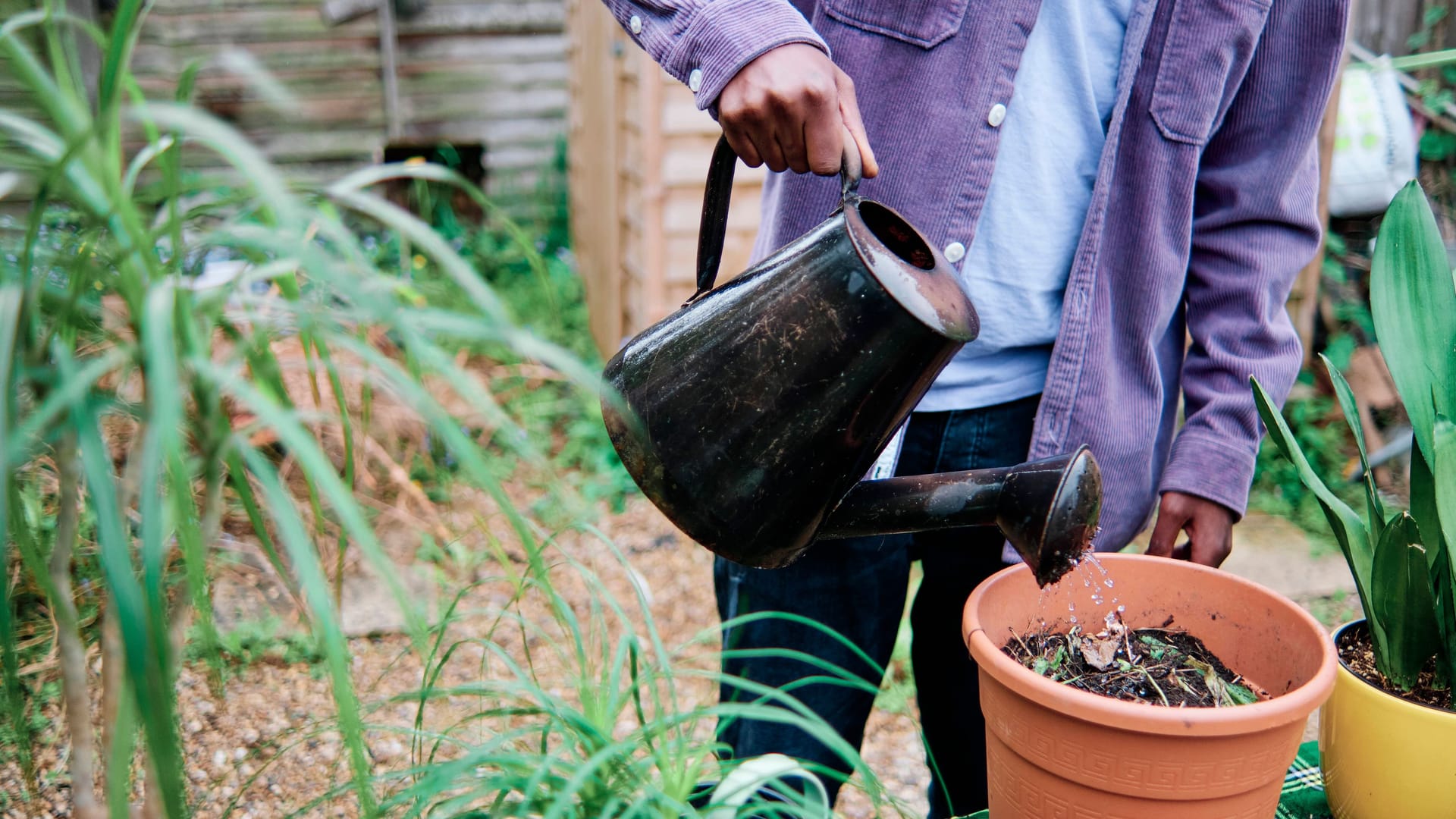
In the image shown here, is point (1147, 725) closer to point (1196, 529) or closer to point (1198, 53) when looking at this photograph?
point (1196, 529)

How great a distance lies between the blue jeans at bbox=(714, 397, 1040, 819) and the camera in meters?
1.29

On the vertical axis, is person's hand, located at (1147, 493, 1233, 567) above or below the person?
below

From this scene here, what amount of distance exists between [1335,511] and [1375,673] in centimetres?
16

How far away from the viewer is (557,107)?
619 centimetres

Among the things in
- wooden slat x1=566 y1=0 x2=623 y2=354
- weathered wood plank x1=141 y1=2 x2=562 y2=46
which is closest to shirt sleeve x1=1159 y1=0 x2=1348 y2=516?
wooden slat x1=566 y1=0 x2=623 y2=354

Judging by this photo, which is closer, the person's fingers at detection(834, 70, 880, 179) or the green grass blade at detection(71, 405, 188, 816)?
the green grass blade at detection(71, 405, 188, 816)

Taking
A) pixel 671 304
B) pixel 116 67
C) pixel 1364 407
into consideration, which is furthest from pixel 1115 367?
pixel 1364 407

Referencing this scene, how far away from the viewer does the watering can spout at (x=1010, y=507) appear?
831 mm

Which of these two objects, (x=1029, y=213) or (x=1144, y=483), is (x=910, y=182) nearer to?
(x=1029, y=213)

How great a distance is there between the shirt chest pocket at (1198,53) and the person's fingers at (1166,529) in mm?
438

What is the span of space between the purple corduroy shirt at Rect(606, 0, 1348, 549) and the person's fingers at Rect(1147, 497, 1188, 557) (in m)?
0.03

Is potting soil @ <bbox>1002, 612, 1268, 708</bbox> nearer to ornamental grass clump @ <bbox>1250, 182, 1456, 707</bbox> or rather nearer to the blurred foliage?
ornamental grass clump @ <bbox>1250, 182, 1456, 707</bbox>

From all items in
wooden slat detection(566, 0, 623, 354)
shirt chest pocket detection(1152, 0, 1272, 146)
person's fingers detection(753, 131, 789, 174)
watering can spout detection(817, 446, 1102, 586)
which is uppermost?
shirt chest pocket detection(1152, 0, 1272, 146)

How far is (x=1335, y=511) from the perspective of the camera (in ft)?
3.31
